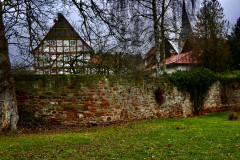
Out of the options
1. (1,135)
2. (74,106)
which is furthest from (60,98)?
(1,135)

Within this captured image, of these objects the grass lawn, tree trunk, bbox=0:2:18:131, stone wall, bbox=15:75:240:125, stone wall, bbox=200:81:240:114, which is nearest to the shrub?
stone wall, bbox=200:81:240:114

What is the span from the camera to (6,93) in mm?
6910

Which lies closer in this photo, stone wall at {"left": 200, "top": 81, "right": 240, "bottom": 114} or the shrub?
the shrub

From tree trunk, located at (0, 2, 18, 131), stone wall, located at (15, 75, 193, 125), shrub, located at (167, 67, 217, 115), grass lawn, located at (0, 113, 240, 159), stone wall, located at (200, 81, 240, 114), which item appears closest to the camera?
grass lawn, located at (0, 113, 240, 159)

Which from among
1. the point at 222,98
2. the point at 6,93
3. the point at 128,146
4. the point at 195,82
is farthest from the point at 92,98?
the point at 222,98

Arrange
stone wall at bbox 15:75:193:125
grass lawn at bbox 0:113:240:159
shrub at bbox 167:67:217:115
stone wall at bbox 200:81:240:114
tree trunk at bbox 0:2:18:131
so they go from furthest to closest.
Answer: stone wall at bbox 200:81:240:114 → shrub at bbox 167:67:217:115 → stone wall at bbox 15:75:193:125 → tree trunk at bbox 0:2:18:131 → grass lawn at bbox 0:113:240:159

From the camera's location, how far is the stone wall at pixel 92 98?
8070 millimetres

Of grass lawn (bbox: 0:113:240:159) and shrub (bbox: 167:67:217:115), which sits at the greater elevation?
shrub (bbox: 167:67:217:115)

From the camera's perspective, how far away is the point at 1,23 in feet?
23.1

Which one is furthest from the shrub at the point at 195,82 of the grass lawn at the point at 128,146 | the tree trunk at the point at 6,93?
the tree trunk at the point at 6,93

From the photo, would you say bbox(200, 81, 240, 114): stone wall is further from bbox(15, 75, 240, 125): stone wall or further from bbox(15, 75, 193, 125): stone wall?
bbox(15, 75, 193, 125): stone wall

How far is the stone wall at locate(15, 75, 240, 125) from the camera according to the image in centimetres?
807

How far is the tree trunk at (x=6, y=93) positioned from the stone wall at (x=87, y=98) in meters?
0.85

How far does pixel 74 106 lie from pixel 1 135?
2.72 metres
